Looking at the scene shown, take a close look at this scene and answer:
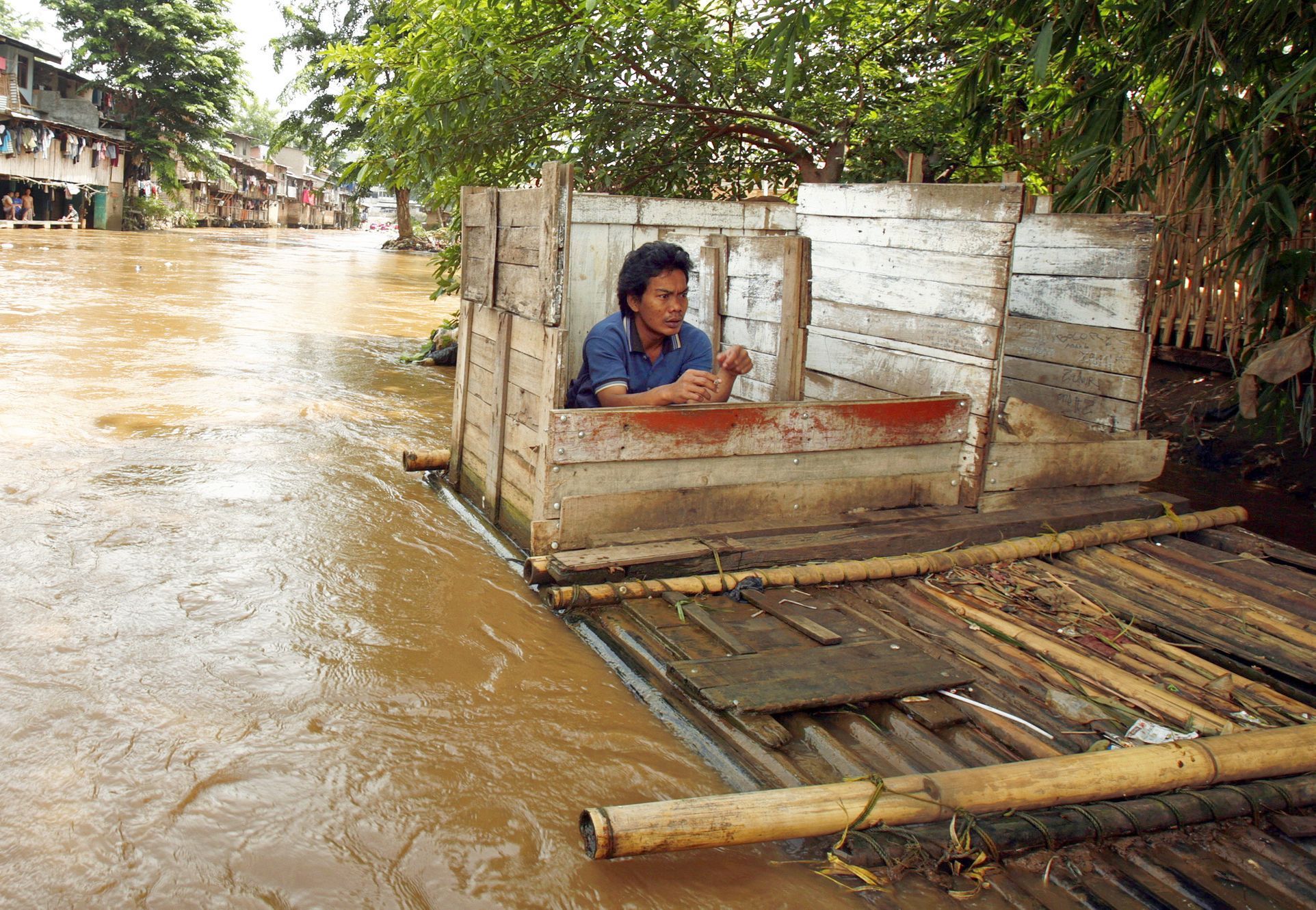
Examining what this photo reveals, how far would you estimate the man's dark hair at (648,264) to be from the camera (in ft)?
13.7

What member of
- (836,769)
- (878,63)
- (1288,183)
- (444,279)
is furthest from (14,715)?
(878,63)

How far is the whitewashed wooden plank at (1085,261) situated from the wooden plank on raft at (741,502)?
127cm

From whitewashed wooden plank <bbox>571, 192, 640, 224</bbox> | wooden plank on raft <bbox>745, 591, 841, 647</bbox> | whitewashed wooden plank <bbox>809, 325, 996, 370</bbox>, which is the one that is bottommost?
wooden plank on raft <bbox>745, 591, 841, 647</bbox>

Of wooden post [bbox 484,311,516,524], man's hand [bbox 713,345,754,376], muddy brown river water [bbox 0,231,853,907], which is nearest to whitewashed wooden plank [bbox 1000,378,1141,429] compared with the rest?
man's hand [bbox 713,345,754,376]

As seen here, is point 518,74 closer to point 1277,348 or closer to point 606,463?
point 606,463

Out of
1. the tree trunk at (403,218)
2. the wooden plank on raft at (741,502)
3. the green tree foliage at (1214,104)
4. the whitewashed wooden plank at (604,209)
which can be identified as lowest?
the wooden plank on raft at (741,502)

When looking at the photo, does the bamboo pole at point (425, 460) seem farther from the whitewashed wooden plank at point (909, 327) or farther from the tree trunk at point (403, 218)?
the tree trunk at point (403, 218)

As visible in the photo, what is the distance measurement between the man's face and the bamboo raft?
1.35ft

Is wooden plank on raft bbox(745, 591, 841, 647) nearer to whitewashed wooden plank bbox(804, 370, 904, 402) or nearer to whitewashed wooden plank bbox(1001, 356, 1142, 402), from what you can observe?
whitewashed wooden plank bbox(804, 370, 904, 402)

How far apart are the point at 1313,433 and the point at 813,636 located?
17.8 ft

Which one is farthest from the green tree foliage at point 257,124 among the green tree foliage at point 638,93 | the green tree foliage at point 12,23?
the green tree foliage at point 638,93

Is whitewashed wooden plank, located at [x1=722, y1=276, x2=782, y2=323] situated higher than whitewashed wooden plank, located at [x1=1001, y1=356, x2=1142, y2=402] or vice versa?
whitewashed wooden plank, located at [x1=722, y1=276, x2=782, y2=323]

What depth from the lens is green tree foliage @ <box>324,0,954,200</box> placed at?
268 inches

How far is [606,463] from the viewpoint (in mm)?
3836
